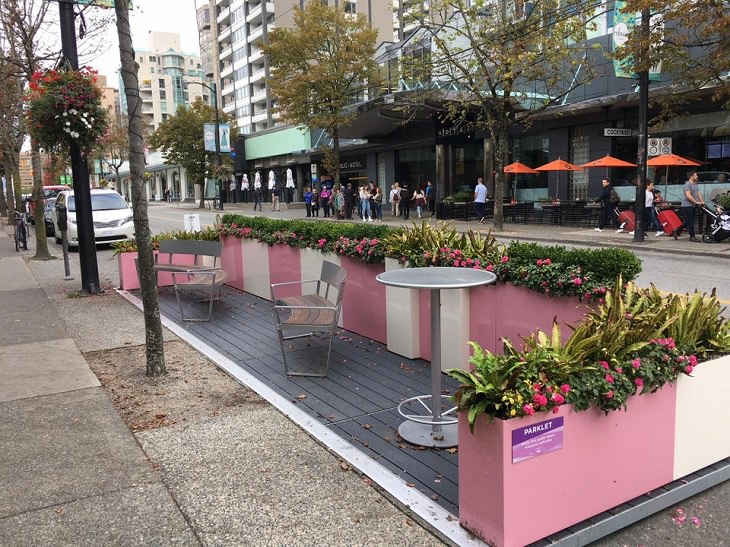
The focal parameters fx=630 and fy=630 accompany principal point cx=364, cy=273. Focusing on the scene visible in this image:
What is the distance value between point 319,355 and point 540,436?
3.61 metres

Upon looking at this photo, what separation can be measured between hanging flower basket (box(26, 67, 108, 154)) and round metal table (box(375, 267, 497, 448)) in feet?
22.0

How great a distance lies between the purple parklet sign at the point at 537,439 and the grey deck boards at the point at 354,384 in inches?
25.7

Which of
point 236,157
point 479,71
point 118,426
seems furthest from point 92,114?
point 236,157

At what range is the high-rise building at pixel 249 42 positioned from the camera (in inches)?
2785

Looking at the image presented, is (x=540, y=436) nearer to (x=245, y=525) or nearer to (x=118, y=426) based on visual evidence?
(x=245, y=525)

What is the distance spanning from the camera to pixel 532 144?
85.6 ft

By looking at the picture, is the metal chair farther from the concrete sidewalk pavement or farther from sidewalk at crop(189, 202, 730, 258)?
sidewalk at crop(189, 202, 730, 258)

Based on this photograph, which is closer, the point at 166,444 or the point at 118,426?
the point at 166,444

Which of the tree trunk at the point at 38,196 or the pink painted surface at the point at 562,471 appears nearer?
the pink painted surface at the point at 562,471

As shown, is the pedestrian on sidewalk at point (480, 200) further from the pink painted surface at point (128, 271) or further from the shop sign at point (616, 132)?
the pink painted surface at point (128, 271)

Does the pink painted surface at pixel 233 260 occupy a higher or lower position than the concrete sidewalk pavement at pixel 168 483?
higher

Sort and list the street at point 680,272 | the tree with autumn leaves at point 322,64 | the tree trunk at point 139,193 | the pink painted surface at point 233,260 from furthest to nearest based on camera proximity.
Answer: the tree with autumn leaves at point 322,64 → the street at point 680,272 → the pink painted surface at point 233,260 → the tree trunk at point 139,193

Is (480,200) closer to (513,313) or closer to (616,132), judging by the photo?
(616,132)

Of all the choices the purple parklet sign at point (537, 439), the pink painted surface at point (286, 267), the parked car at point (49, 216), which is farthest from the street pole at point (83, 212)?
the parked car at point (49, 216)
